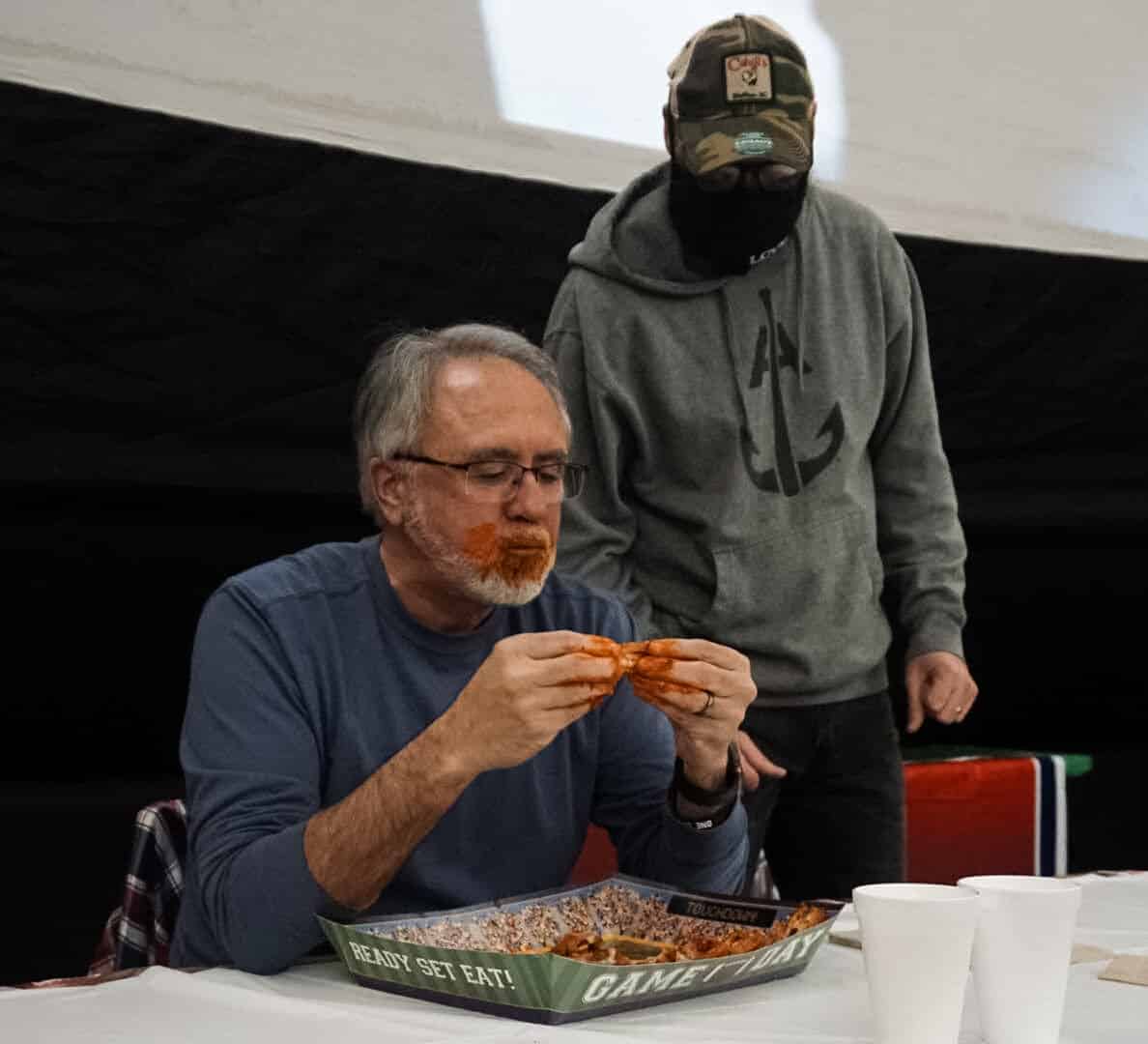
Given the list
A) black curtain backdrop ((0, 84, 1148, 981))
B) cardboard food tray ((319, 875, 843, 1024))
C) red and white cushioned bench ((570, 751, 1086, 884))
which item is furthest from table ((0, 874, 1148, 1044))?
red and white cushioned bench ((570, 751, 1086, 884))

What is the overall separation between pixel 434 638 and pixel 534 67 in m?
1.30

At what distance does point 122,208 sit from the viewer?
7.32 ft

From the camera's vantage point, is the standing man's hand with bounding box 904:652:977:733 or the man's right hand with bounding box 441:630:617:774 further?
the standing man's hand with bounding box 904:652:977:733

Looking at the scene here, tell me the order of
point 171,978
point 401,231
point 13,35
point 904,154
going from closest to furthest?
point 171,978 < point 13,35 < point 401,231 < point 904,154

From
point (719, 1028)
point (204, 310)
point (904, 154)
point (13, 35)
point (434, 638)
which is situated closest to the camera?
point (719, 1028)

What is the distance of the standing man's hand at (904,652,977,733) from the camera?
6.37ft

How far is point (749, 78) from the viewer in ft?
6.34

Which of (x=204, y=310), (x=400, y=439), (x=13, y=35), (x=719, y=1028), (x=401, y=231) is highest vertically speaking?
(x=13, y=35)

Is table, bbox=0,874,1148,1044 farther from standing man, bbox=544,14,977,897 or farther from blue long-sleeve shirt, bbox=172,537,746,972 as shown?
standing man, bbox=544,14,977,897

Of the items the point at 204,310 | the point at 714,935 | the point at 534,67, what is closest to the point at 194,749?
the point at 714,935

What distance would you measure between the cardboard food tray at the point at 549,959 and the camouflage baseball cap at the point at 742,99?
1012 mm

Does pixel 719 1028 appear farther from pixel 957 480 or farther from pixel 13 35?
pixel 957 480

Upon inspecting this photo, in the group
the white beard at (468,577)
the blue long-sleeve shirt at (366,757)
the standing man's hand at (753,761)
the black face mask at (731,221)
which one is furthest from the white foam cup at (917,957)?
the black face mask at (731,221)

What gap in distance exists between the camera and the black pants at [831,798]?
1967 mm
